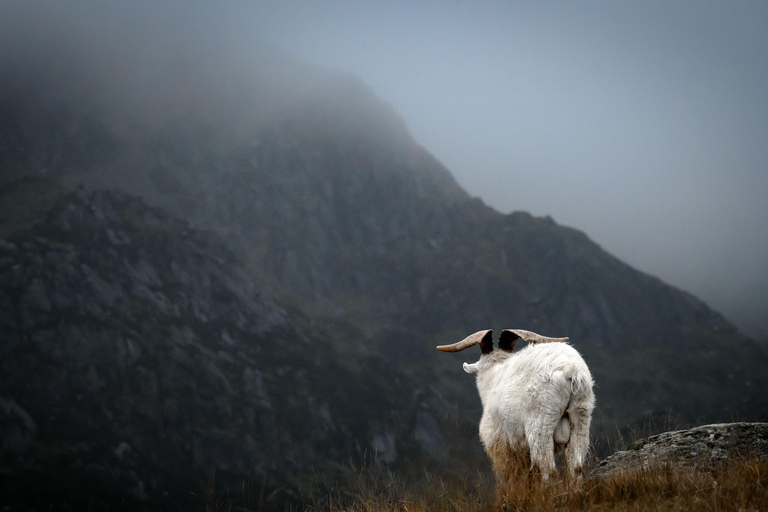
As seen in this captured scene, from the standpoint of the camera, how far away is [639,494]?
6.86 m

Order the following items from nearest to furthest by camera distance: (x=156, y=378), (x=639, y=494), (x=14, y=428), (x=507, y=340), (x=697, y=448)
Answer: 1. (x=639, y=494)
2. (x=697, y=448)
3. (x=507, y=340)
4. (x=14, y=428)
5. (x=156, y=378)

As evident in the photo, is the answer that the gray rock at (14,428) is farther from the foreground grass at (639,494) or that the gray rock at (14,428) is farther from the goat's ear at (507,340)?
the foreground grass at (639,494)

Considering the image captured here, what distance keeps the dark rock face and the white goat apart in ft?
2.14

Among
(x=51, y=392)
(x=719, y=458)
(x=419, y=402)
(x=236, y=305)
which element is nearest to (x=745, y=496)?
(x=719, y=458)

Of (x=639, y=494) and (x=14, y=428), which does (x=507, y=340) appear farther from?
(x=14, y=428)

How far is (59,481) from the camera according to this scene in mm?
109750

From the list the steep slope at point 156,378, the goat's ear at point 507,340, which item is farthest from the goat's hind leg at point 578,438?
the steep slope at point 156,378

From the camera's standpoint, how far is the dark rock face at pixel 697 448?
809 cm

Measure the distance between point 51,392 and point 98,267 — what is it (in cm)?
4328

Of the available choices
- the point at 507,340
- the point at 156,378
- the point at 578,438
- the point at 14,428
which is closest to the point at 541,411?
the point at 578,438

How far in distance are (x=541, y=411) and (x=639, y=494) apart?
7.86 ft

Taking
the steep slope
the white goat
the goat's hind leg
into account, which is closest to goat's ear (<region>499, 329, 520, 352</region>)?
the white goat

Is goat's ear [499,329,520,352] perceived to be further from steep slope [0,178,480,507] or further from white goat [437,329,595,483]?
steep slope [0,178,480,507]

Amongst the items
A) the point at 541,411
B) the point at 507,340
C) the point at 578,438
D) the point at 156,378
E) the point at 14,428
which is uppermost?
the point at 507,340
